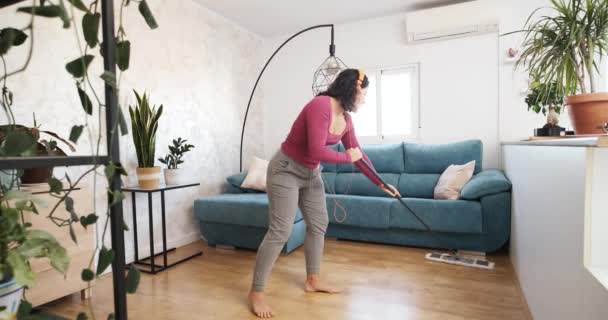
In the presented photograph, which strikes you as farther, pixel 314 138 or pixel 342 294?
pixel 342 294

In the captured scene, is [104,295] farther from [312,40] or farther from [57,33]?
[312,40]

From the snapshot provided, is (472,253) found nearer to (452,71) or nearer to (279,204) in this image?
(279,204)

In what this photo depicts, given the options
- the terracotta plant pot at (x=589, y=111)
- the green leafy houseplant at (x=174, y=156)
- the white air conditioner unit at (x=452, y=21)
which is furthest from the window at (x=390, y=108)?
the terracotta plant pot at (x=589, y=111)

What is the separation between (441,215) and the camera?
275cm

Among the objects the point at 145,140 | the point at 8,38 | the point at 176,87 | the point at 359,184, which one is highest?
the point at 176,87

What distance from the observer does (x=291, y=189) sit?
1870 millimetres

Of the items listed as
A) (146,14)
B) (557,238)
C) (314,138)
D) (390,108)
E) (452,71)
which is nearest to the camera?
(146,14)

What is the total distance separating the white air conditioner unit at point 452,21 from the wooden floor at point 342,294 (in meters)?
2.20

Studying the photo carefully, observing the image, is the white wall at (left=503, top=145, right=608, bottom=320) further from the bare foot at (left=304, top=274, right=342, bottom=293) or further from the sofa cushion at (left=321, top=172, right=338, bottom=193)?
the sofa cushion at (left=321, top=172, right=338, bottom=193)

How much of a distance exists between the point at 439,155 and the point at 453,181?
0.46 meters

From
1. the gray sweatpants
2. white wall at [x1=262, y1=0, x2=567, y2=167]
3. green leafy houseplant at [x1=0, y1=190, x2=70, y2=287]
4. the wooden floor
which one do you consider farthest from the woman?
white wall at [x1=262, y1=0, x2=567, y2=167]

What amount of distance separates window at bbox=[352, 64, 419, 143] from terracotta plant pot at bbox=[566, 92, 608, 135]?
2.47 m

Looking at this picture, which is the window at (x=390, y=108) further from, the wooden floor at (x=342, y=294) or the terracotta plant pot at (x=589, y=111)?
the terracotta plant pot at (x=589, y=111)

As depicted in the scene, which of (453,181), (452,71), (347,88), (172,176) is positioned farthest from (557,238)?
(452,71)
